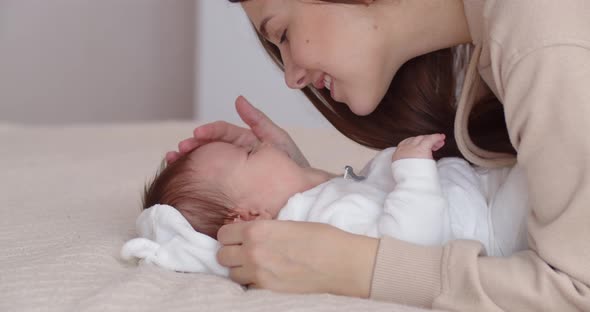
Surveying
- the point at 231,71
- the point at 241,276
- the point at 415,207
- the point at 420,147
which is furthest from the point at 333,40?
the point at 231,71

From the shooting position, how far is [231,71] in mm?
4023

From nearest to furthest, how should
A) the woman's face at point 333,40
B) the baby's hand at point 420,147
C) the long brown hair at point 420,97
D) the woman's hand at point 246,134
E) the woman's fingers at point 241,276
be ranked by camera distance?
the woman's fingers at point 241,276 < the baby's hand at point 420,147 < the woman's face at point 333,40 < the woman's hand at point 246,134 < the long brown hair at point 420,97

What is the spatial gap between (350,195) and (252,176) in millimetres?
174

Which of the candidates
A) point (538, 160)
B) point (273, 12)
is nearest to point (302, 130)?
point (273, 12)

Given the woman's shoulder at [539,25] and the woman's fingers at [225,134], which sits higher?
the woman's shoulder at [539,25]

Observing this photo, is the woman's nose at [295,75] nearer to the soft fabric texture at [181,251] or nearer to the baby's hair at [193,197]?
the baby's hair at [193,197]

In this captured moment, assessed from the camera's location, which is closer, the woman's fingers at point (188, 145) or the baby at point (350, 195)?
the baby at point (350, 195)

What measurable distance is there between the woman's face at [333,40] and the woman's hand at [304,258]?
1.32 ft

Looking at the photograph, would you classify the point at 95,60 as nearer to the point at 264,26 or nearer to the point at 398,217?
the point at 264,26

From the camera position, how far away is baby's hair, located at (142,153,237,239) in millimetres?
1317

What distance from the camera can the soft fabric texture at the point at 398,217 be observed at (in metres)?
1.23

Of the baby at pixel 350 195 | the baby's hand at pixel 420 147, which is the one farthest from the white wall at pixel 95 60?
the baby's hand at pixel 420 147

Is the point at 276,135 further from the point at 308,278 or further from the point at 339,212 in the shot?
the point at 308,278

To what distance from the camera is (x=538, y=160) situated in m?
1.10
